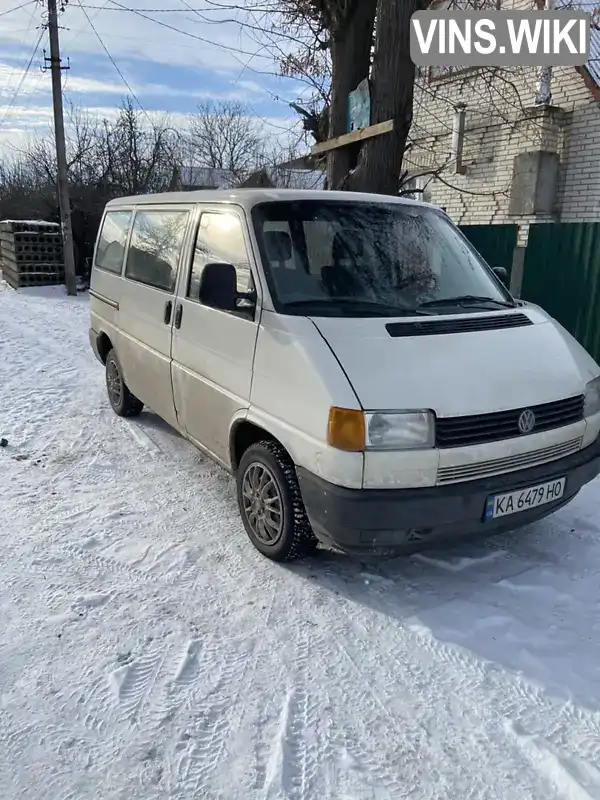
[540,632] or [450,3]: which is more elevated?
[450,3]

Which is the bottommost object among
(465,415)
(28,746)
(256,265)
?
(28,746)

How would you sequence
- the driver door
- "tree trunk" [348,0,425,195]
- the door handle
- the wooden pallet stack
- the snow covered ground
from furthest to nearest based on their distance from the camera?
1. the wooden pallet stack
2. "tree trunk" [348,0,425,195]
3. the door handle
4. the driver door
5. the snow covered ground

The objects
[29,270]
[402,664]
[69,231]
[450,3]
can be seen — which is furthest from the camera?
[29,270]

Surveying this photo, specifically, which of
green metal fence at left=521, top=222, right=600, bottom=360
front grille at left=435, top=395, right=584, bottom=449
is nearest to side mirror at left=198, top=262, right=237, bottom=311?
front grille at left=435, top=395, right=584, bottom=449

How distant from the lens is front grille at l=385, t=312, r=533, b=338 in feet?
10.3

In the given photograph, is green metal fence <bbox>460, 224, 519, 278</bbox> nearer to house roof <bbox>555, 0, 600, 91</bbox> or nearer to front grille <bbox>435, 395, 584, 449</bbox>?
front grille <bbox>435, 395, 584, 449</bbox>

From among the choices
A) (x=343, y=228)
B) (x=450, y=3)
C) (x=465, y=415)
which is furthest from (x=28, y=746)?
(x=450, y=3)

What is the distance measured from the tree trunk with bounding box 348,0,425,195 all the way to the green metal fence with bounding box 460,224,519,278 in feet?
4.17

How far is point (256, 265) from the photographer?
3.48m

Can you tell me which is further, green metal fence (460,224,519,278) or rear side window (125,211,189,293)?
green metal fence (460,224,519,278)

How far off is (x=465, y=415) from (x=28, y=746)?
223 centimetres

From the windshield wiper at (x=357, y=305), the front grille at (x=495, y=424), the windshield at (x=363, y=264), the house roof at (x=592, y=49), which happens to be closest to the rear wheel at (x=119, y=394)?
the windshield at (x=363, y=264)

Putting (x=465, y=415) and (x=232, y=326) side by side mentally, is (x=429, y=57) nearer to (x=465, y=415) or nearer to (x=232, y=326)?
(x=232, y=326)

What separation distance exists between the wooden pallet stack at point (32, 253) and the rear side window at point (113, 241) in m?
10.8
